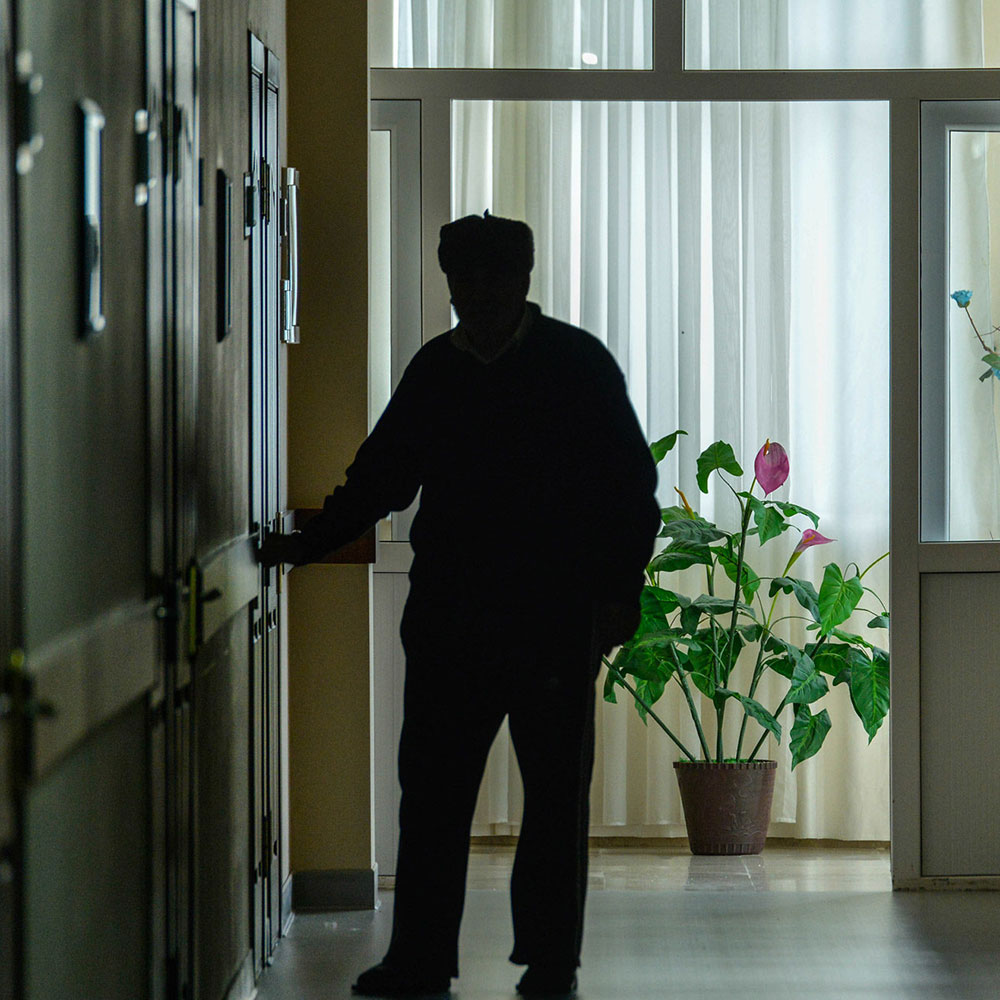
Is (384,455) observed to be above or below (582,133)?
below

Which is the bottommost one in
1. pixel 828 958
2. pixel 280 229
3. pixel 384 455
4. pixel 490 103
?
pixel 828 958

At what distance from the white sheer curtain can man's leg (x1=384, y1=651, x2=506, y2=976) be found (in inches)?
50.6

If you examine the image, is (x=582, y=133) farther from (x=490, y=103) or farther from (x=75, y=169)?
(x=75, y=169)

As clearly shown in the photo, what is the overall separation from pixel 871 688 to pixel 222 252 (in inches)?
86.3

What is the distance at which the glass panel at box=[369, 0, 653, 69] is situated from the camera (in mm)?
3424

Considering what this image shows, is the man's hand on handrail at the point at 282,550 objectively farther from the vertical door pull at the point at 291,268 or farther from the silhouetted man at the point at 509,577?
the vertical door pull at the point at 291,268

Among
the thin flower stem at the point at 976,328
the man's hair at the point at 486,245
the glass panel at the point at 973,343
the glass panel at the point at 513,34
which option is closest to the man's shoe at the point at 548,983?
the man's hair at the point at 486,245

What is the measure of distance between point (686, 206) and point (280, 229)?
4.47 ft

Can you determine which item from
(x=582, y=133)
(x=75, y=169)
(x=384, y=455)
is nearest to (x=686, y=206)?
(x=582, y=133)

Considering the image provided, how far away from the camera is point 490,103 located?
376 cm

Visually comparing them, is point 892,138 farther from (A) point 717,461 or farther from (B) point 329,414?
(B) point 329,414

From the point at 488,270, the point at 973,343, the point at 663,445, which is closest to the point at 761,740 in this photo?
the point at 663,445

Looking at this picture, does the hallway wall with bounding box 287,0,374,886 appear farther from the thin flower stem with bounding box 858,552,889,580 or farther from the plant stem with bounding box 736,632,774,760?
the thin flower stem with bounding box 858,552,889,580

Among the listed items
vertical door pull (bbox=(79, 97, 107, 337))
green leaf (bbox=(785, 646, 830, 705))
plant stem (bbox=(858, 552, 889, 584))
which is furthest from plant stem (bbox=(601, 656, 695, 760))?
vertical door pull (bbox=(79, 97, 107, 337))
